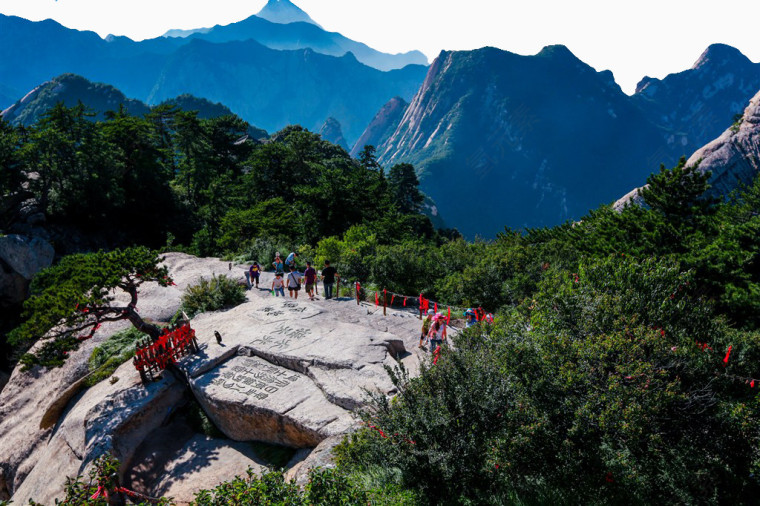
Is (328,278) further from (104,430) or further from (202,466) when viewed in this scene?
(104,430)

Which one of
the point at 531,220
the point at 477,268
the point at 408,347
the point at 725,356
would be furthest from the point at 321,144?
the point at 531,220

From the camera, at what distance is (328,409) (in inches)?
362

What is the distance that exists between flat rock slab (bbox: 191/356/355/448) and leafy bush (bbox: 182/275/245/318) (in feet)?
17.3

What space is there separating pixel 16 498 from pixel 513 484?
12119 mm

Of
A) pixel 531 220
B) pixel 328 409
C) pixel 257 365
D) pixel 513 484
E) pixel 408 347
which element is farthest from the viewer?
pixel 531 220

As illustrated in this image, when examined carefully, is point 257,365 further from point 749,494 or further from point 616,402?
point 749,494

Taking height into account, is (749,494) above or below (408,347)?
below

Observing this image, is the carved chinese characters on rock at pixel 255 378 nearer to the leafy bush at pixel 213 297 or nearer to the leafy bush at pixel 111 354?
the leafy bush at pixel 111 354

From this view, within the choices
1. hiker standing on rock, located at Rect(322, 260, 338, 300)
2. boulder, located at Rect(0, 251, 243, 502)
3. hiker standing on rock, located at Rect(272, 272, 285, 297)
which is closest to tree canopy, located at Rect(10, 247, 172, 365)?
boulder, located at Rect(0, 251, 243, 502)

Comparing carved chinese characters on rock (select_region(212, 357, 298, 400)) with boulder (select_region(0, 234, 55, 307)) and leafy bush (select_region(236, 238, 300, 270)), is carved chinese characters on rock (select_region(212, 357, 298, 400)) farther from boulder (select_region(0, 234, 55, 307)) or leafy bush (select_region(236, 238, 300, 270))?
boulder (select_region(0, 234, 55, 307))

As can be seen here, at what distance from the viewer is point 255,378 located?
34.9 ft

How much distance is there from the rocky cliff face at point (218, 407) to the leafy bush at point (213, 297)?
1694 mm

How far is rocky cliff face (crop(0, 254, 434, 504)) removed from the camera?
9094 millimetres

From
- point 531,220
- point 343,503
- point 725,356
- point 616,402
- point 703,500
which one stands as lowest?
point 343,503
